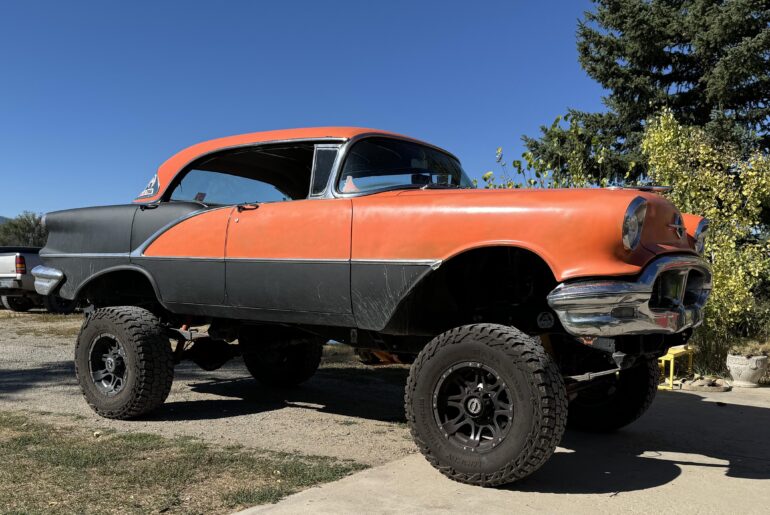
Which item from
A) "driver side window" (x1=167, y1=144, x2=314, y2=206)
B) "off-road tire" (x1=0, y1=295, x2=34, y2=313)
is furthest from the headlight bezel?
"off-road tire" (x1=0, y1=295, x2=34, y2=313)

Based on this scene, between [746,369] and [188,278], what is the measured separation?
6.00 metres

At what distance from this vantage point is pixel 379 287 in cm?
385

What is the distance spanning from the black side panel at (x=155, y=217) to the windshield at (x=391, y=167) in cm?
134

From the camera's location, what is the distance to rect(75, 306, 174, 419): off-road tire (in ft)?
15.8

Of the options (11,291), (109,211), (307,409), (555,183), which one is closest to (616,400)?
(307,409)

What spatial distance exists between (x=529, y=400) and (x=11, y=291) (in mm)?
15800

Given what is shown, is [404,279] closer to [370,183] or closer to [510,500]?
[370,183]

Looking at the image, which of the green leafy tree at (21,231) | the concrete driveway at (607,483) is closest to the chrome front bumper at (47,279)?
the concrete driveway at (607,483)

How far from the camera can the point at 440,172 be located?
15.9 ft

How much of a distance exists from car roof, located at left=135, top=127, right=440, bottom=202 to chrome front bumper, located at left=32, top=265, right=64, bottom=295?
1.02 metres

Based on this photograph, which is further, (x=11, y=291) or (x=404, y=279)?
(x=11, y=291)

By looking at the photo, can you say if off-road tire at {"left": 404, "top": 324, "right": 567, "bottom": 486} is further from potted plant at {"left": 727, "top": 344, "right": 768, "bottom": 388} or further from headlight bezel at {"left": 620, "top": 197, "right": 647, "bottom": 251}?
potted plant at {"left": 727, "top": 344, "right": 768, "bottom": 388}

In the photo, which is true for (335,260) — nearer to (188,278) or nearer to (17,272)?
(188,278)

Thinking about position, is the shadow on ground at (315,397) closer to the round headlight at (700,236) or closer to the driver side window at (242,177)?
the driver side window at (242,177)
